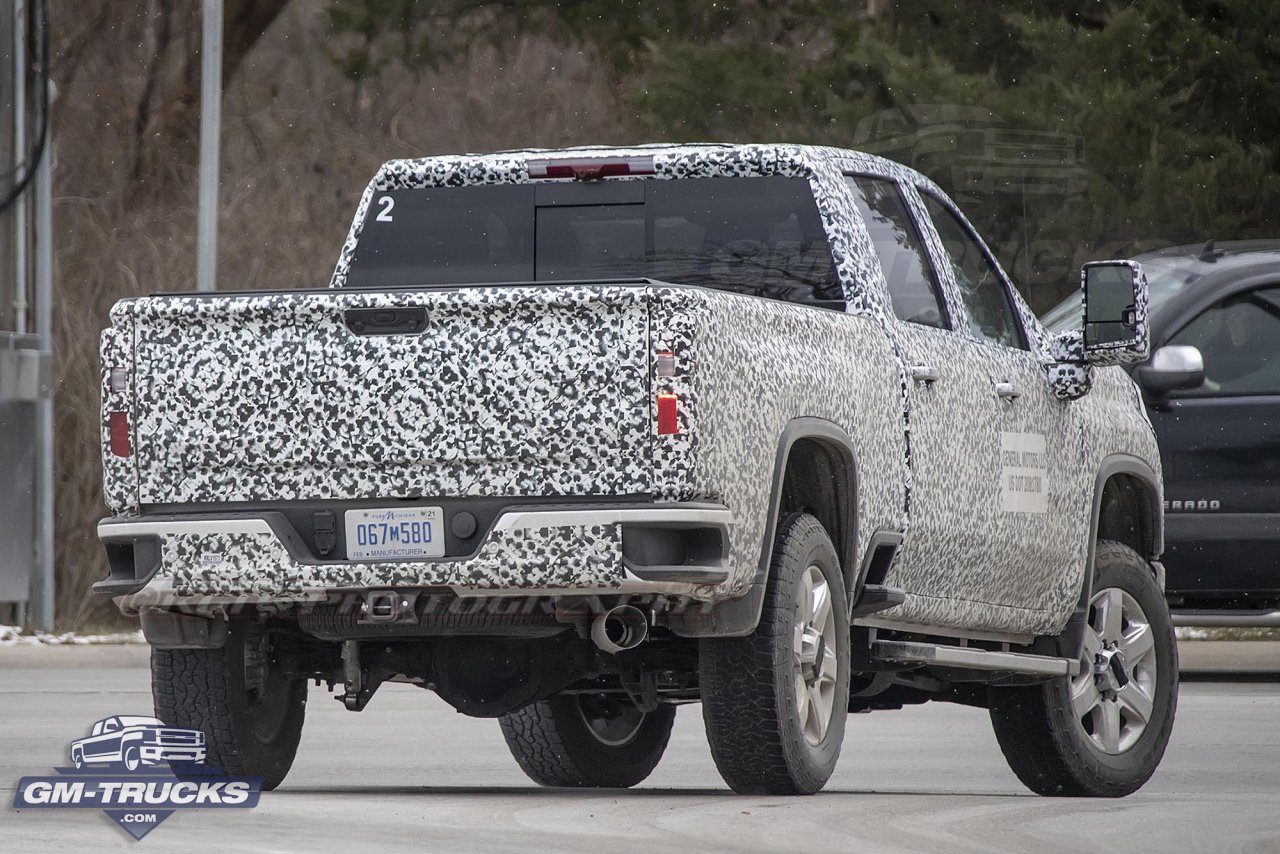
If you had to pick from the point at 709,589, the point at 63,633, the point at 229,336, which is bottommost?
the point at 63,633

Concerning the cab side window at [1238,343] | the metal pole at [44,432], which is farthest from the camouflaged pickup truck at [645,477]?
the metal pole at [44,432]

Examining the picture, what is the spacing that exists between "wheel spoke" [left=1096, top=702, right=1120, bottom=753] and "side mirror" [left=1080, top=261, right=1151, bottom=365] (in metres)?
1.29

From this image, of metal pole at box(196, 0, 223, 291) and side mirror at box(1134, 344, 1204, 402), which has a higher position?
metal pole at box(196, 0, 223, 291)

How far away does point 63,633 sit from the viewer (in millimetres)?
18094

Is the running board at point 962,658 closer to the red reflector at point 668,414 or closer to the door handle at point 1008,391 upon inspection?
the door handle at point 1008,391

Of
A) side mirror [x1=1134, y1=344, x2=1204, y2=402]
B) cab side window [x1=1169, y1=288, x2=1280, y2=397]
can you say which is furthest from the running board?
cab side window [x1=1169, y1=288, x2=1280, y2=397]

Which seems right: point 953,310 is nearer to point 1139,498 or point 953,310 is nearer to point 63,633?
point 1139,498

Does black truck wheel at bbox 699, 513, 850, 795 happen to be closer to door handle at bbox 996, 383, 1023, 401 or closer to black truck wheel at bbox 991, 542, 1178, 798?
door handle at bbox 996, 383, 1023, 401

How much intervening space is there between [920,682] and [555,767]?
51.2 inches

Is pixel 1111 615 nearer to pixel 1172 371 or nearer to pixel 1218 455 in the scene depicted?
pixel 1172 371

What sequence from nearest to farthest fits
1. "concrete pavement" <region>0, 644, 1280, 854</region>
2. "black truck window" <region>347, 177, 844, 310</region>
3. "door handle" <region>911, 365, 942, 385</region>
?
"concrete pavement" <region>0, 644, 1280, 854</region> < "door handle" <region>911, 365, 942, 385</region> < "black truck window" <region>347, 177, 844, 310</region>

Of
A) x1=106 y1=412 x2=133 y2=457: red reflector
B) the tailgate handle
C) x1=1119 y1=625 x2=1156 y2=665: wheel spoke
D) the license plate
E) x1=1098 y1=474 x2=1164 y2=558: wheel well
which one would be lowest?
x1=1119 y1=625 x2=1156 y2=665: wheel spoke

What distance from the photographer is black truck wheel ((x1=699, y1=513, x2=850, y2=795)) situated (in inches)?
297

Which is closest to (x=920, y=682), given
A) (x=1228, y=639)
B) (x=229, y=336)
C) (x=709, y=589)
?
(x=709, y=589)
